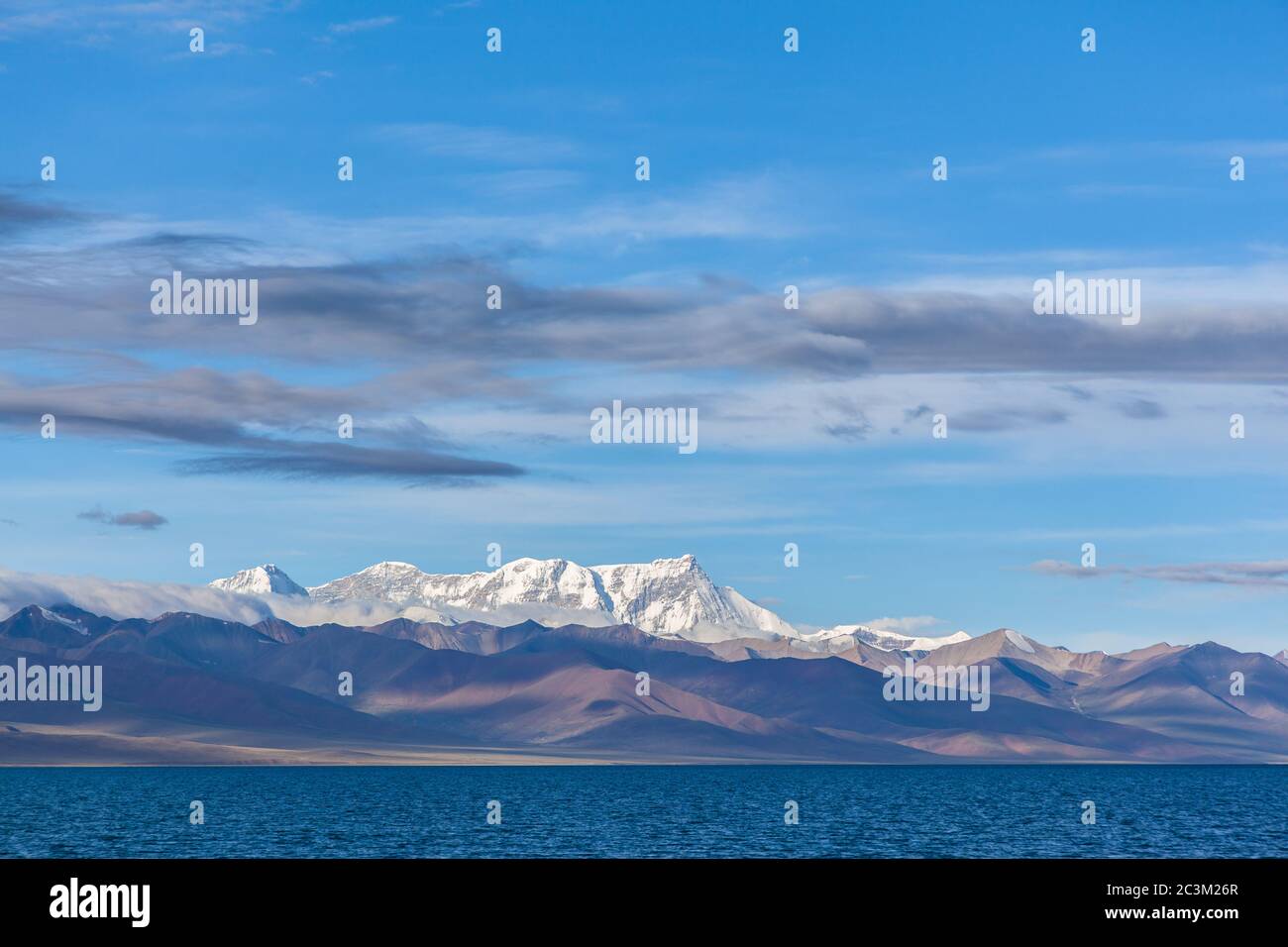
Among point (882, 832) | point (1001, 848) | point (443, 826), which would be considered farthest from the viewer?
point (443, 826)

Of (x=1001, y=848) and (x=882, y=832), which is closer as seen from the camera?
(x=1001, y=848)

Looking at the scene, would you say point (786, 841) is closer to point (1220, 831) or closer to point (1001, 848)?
point (1001, 848)
